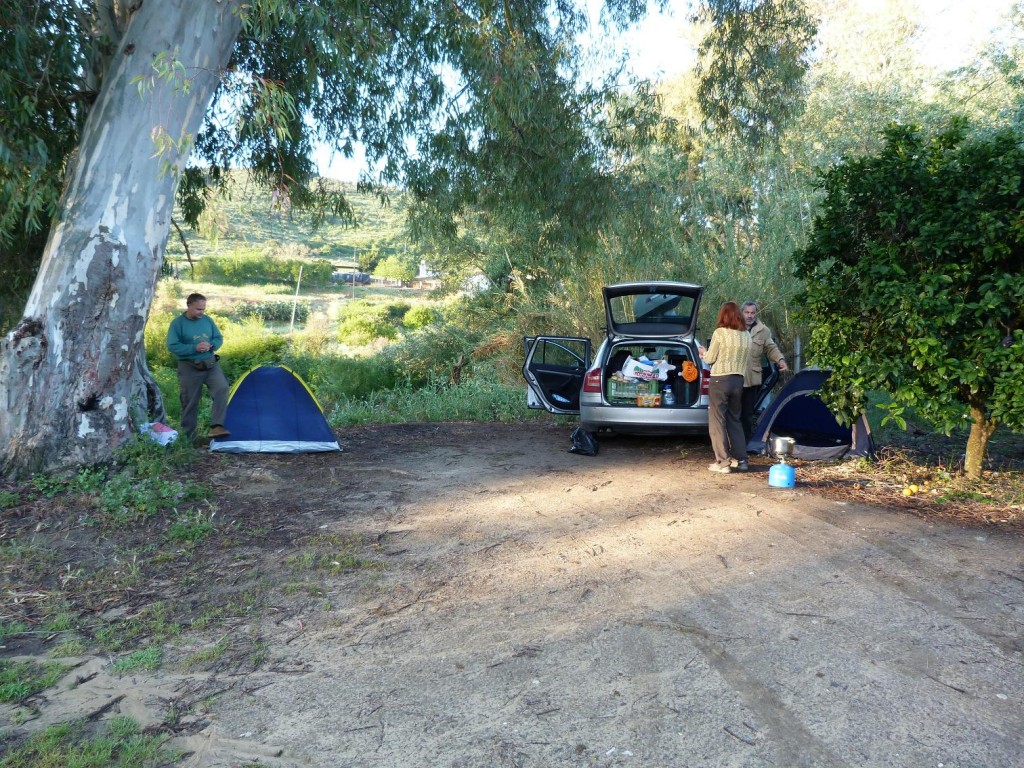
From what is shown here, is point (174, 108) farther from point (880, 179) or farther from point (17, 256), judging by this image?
point (880, 179)

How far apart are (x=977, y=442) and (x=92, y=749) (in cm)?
740

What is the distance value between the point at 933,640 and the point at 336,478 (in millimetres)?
5426

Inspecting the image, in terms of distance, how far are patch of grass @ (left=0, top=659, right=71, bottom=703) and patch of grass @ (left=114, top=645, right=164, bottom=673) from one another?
0.83 feet

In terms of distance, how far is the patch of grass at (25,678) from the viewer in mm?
3694

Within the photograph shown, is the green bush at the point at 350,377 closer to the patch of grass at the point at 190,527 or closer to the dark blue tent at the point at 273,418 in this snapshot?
the dark blue tent at the point at 273,418

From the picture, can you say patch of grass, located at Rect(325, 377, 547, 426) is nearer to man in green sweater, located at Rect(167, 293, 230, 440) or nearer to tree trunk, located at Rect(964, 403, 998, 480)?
man in green sweater, located at Rect(167, 293, 230, 440)

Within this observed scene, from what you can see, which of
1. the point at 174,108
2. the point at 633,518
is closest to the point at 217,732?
the point at 633,518

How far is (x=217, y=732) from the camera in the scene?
11.2 ft

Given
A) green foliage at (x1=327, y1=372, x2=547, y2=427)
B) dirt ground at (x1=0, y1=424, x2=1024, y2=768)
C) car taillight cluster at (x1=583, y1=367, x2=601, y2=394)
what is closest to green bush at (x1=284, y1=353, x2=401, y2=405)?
green foliage at (x1=327, y1=372, x2=547, y2=427)

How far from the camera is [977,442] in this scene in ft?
24.7

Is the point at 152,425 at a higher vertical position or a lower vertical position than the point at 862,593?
higher

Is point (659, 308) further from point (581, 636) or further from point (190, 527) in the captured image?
point (581, 636)

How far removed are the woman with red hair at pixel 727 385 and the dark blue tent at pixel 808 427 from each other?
2.22 ft

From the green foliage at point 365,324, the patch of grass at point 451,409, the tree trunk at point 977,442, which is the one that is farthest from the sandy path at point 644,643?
the green foliage at point 365,324
